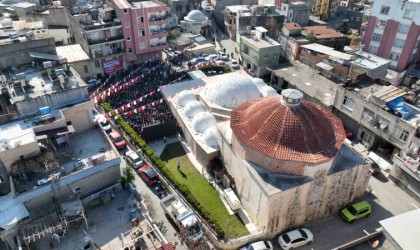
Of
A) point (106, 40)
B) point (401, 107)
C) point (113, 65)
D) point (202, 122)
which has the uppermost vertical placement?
point (106, 40)

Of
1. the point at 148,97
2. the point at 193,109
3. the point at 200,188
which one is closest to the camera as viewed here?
the point at 200,188

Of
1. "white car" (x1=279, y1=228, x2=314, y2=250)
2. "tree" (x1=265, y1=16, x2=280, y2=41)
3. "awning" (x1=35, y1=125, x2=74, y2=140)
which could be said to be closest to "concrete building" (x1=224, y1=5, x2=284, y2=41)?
"tree" (x1=265, y1=16, x2=280, y2=41)

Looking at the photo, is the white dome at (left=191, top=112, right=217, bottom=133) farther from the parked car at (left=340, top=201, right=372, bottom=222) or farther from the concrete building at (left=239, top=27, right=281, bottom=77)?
the concrete building at (left=239, top=27, right=281, bottom=77)

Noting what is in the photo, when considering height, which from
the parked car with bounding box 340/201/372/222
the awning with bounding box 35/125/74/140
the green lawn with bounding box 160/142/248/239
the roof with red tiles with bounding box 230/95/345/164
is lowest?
the green lawn with bounding box 160/142/248/239

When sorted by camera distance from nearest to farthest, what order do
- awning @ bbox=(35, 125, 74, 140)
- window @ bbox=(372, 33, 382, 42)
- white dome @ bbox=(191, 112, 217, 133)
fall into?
awning @ bbox=(35, 125, 74, 140) → white dome @ bbox=(191, 112, 217, 133) → window @ bbox=(372, 33, 382, 42)

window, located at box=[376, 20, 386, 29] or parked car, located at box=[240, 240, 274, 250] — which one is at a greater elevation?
window, located at box=[376, 20, 386, 29]

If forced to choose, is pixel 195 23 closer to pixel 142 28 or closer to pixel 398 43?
pixel 142 28

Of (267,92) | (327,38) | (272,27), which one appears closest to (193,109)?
(267,92)

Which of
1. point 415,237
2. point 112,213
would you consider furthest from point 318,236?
point 112,213
